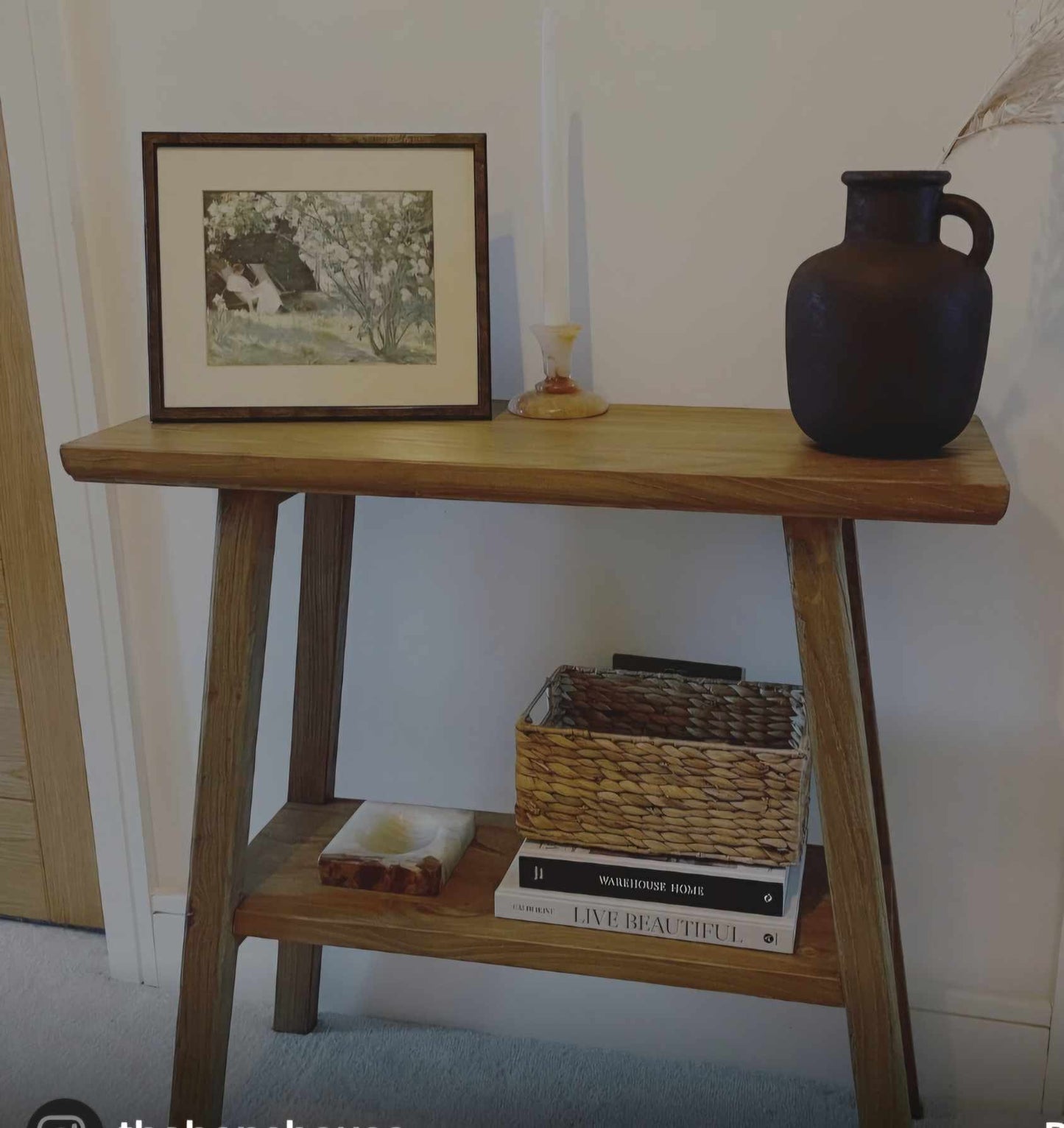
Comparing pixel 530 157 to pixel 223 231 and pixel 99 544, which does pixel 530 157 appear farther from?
pixel 99 544

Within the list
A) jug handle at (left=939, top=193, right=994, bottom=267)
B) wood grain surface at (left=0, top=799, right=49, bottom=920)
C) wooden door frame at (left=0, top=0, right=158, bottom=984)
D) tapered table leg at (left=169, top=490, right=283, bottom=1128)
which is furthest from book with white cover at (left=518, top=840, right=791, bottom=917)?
wood grain surface at (left=0, top=799, right=49, bottom=920)

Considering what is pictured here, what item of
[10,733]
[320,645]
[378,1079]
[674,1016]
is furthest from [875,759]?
[10,733]

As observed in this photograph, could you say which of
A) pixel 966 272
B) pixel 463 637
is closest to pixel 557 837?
pixel 463 637

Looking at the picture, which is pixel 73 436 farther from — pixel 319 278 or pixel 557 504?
pixel 557 504

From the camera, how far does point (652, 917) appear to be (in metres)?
1.09

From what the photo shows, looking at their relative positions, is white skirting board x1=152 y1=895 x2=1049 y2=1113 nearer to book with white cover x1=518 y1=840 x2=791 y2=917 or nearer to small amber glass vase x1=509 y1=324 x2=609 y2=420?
book with white cover x1=518 y1=840 x2=791 y2=917

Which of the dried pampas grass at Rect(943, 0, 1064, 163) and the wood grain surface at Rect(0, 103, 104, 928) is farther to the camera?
the wood grain surface at Rect(0, 103, 104, 928)

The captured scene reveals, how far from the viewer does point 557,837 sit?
44.0 inches

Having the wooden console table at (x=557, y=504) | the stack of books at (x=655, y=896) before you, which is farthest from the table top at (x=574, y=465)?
the stack of books at (x=655, y=896)

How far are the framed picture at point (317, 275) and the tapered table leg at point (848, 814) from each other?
36 centimetres

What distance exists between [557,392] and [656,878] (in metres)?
0.47

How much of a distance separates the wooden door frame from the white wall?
1.1 inches

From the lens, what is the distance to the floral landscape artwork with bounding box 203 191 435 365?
112 cm

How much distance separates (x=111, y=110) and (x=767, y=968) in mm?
1101
